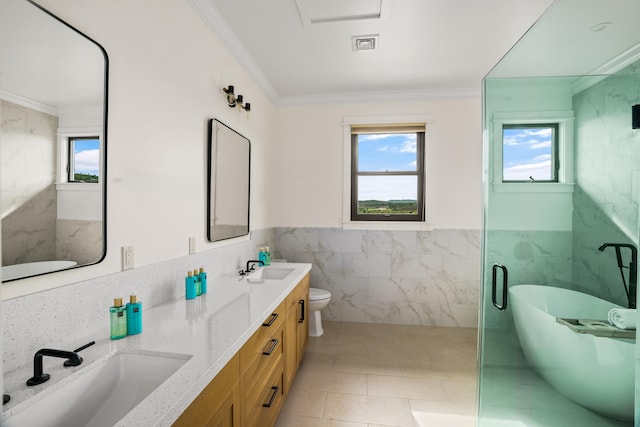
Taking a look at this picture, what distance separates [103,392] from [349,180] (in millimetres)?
3163

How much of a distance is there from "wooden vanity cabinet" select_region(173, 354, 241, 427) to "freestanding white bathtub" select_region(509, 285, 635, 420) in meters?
1.32

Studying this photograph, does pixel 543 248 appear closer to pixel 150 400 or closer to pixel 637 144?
pixel 637 144

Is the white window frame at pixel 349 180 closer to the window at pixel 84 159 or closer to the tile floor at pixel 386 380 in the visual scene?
the tile floor at pixel 386 380

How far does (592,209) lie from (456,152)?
2.61 meters

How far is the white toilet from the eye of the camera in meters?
3.24

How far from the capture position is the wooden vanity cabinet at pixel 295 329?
2.18 m

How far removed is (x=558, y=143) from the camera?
1384mm

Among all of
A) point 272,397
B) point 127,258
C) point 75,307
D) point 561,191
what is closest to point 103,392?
point 75,307

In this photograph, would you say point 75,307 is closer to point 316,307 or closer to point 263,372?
point 263,372

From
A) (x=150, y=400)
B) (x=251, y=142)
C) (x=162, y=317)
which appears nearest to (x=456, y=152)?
(x=251, y=142)

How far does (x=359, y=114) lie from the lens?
3.84 metres

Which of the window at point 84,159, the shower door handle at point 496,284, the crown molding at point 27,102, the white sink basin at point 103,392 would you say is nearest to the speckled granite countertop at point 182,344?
the white sink basin at point 103,392

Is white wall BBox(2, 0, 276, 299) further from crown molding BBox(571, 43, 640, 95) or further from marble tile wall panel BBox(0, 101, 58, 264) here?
crown molding BBox(571, 43, 640, 95)

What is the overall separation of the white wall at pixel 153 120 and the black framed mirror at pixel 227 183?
70mm
